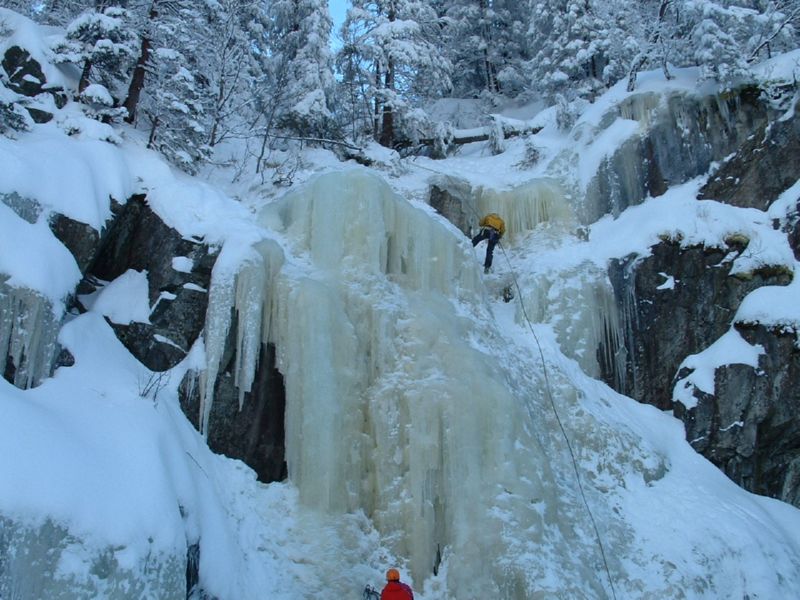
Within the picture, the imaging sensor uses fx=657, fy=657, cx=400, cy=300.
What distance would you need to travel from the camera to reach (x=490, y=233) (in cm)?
1320

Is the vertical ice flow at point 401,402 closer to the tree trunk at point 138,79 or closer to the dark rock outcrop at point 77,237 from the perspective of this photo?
the dark rock outcrop at point 77,237

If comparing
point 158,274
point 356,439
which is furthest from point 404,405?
Result: point 158,274

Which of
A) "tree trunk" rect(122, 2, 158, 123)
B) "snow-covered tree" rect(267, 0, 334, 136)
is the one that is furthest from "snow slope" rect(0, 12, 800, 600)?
"snow-covered tree" rect(267, 0, 334, 136)

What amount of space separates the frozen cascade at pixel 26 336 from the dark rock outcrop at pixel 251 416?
6.06 ft

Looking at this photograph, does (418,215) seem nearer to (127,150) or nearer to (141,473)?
(127,150)

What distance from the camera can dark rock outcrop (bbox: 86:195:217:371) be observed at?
31.6 ft

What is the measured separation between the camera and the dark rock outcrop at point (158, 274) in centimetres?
962

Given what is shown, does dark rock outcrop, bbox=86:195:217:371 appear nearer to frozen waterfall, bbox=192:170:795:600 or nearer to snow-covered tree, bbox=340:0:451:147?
frozen waterfall, bbox=192:170:795:600

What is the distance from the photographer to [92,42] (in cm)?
1234

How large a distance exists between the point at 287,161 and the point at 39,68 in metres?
5.09

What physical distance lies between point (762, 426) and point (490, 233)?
5.86 m

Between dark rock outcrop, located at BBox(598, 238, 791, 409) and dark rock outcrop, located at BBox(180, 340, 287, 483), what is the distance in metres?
5.96

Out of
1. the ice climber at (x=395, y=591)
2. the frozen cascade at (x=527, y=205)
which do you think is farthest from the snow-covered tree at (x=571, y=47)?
the ice climber at (x=395, y=591)

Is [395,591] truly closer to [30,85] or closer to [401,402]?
[401,402]
